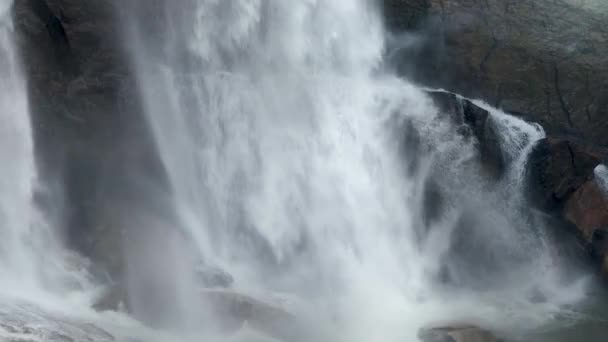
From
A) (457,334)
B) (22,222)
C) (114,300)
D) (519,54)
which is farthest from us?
(519,54)

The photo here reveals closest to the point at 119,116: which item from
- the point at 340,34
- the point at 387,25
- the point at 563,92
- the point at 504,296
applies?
the point at 340,34

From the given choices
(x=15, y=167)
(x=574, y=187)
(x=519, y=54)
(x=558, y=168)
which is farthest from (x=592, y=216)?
(x=15, y=167)

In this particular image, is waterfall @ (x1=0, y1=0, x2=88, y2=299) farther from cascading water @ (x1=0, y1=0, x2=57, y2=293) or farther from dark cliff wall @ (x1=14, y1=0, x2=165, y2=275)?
dark cliff wall @ (x1=14, y1=0, x2=165, y2=275)

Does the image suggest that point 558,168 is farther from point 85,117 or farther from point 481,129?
point 85,117

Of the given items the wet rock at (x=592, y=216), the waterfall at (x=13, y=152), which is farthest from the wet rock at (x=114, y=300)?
the wet rock at (x=592, y=216)

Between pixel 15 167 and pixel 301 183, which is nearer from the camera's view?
pixel 15 167

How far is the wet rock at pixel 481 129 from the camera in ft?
79.3

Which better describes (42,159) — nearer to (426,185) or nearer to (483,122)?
(426,185)

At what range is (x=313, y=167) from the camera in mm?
23250

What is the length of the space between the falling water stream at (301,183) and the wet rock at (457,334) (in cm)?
281

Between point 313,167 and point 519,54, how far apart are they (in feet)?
31.1

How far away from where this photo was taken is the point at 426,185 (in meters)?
24.1

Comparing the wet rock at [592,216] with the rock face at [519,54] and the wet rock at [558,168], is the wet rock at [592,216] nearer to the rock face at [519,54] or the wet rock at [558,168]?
the wet rock at [558,168]

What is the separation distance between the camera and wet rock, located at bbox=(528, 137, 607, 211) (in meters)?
23.3
